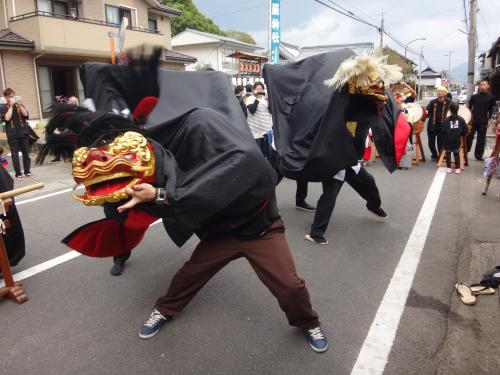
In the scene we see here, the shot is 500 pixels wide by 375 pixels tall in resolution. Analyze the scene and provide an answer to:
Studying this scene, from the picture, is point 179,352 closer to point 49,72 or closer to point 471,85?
point 49,72

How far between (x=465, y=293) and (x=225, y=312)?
1846mm

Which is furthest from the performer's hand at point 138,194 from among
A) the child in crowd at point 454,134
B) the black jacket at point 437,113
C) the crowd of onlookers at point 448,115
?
the black jacket at point 437,113

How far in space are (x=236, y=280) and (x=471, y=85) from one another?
19273 millimetres

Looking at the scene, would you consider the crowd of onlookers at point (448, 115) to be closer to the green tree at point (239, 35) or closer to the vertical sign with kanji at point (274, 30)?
the vertical sign with kanji at point (274, 30)

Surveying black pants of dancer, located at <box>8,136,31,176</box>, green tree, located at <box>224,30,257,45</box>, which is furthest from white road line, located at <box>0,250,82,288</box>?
green tree, located at <box>224,30,257,45</box>

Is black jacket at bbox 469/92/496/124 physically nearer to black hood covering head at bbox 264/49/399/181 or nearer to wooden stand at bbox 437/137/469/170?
wooden stand at bbox 437/137/469/170

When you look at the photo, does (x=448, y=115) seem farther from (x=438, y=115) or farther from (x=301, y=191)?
(x=301, y=191)

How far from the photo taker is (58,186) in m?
7.56

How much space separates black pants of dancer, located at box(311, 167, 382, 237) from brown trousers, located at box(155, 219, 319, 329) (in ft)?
5.79

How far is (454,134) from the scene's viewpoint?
314 inches

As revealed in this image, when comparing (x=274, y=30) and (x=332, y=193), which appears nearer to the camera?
(x=332, y=193)

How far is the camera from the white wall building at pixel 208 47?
32.3 meters

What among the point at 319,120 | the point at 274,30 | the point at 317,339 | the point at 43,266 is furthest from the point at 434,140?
the point at 43,266

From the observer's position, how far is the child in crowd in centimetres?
802
